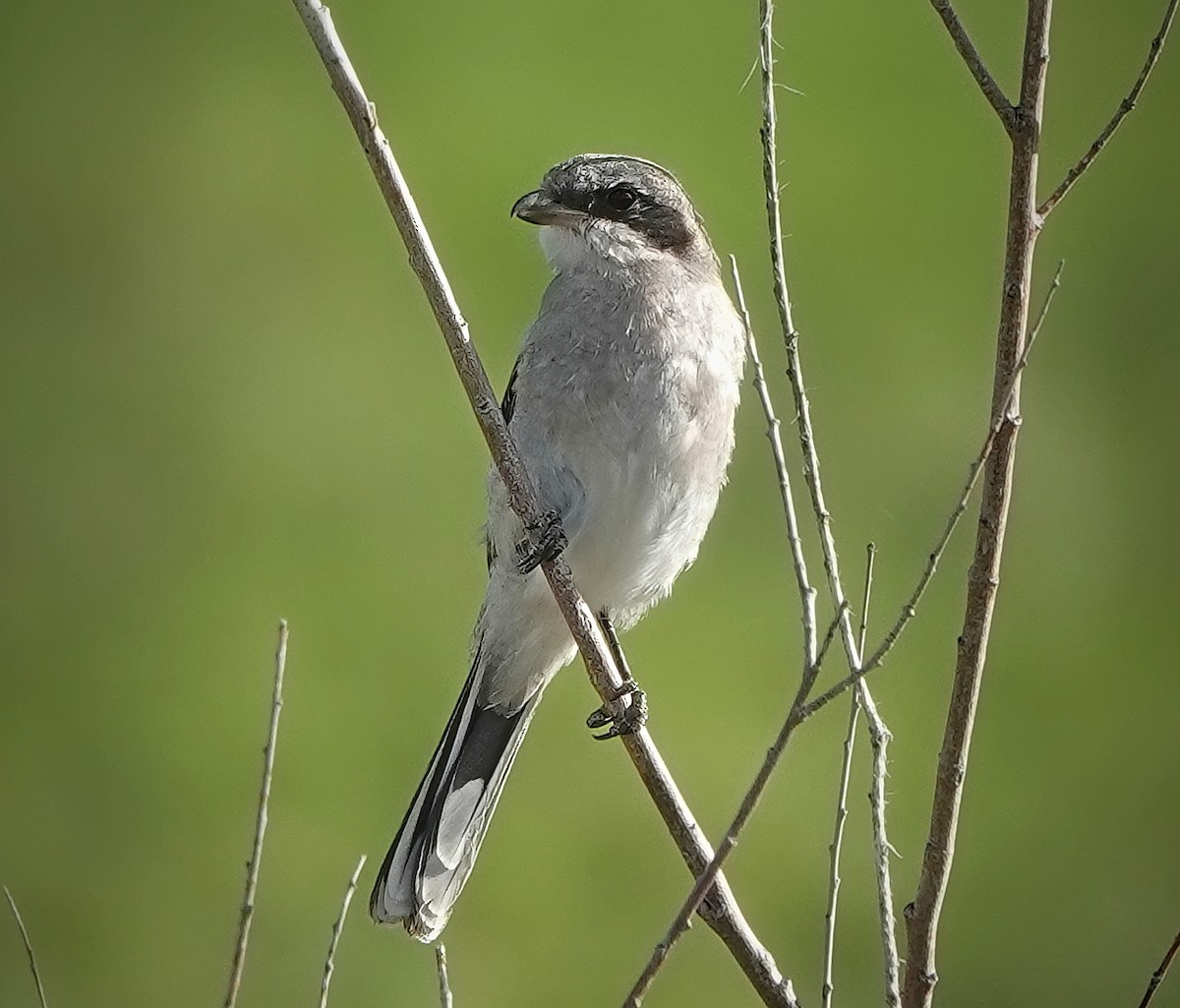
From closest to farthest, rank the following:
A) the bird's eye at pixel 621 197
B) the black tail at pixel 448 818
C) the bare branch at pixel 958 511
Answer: the bare branch at pixel 958 511
the black tail at pixel 448 818
the bird's eye at pixel 621 197

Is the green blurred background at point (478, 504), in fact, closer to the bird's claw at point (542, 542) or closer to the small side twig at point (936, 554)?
the bird's claw at point (542, 542)

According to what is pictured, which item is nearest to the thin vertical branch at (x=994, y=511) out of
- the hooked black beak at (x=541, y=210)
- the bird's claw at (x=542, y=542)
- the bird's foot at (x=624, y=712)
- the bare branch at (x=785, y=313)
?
the bare branch at (x=785, y=313)

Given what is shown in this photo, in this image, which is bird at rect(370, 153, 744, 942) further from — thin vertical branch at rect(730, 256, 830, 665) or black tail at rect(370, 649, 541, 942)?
thin vertical branch at rect(730, 256, 830, 665)

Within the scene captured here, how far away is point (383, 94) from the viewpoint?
379cm

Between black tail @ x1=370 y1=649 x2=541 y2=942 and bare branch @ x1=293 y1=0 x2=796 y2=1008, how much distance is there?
0.53 meters

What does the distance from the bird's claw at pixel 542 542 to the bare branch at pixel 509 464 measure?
4 centimetres

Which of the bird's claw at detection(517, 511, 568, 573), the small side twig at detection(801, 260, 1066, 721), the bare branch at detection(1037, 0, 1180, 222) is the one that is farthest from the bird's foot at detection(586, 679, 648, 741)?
the bare branch at detection(1037, 0, 1180, 222)

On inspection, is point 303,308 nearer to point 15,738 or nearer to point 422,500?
point 422,500

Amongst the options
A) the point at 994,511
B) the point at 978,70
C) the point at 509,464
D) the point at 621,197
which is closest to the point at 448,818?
the point at 509,464

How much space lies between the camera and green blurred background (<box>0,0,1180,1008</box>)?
3.55 m

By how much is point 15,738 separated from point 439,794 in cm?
144

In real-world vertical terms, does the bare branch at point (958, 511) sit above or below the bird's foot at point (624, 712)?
above

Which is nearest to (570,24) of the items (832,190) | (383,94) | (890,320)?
(383,94)

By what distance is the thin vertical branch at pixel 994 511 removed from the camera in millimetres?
1625
